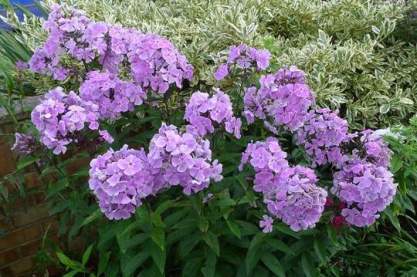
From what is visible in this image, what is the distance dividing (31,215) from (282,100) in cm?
154

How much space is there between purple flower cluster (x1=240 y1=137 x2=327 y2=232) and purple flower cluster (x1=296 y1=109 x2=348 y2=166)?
0.28 meters

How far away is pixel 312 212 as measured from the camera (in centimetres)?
175

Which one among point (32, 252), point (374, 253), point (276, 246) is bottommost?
point (32, 252)

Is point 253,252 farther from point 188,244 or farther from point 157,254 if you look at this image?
point 157,254

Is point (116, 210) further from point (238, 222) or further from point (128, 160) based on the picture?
point (238, 222)

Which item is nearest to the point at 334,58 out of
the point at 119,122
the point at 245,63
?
the point at 245,63

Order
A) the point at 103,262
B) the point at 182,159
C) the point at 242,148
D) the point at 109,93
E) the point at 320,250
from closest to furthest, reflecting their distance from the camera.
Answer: the point at 182,159, the point at 320,250, the point at 109,93, the point at 103,262, the point at 242,148

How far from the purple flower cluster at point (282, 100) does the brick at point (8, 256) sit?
1537 millimetres

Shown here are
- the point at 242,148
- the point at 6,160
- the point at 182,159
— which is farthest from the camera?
the point at 6,160

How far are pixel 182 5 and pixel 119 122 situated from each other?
133cm

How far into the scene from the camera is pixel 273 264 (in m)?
1.93

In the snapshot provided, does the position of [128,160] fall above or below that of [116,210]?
above

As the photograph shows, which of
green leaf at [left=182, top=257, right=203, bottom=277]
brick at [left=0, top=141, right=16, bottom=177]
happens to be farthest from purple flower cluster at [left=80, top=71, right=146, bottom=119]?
brick at [left=0, top=141, right=16, bottom=177]

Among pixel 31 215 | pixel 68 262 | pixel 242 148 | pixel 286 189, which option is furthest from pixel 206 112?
pixel 31 215
